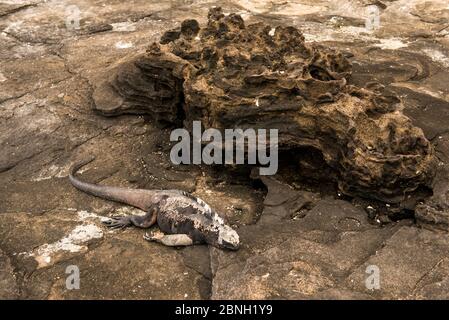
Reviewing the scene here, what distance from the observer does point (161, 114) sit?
6.89 metres

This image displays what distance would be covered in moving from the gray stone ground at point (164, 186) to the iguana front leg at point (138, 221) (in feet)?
0.29

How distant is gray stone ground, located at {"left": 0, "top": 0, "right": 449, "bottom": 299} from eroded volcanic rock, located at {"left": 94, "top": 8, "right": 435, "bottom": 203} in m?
0.37

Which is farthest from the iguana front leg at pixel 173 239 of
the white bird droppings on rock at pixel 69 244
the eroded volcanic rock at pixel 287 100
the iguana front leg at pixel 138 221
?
the eroded volcanic rock at pixel 287 100

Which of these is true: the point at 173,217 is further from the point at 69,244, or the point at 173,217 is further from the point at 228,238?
the point at 69,244

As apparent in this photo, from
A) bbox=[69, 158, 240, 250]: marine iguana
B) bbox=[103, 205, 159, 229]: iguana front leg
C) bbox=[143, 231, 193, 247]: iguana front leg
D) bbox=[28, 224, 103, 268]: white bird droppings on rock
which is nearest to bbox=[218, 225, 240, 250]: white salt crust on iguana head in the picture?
bbox=[69, 158, 240, 250]: marine iguana

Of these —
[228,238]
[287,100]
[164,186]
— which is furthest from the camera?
[164,186]

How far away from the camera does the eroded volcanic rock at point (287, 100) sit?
5285 millimetres

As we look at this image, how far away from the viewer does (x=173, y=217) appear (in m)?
5.26

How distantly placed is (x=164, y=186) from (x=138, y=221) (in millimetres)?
684

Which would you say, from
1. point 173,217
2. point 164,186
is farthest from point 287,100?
point 173,217

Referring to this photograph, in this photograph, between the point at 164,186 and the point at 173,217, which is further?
the point at 164,186

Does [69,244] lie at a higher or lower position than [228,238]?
lower

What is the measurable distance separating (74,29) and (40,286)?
6.35m
